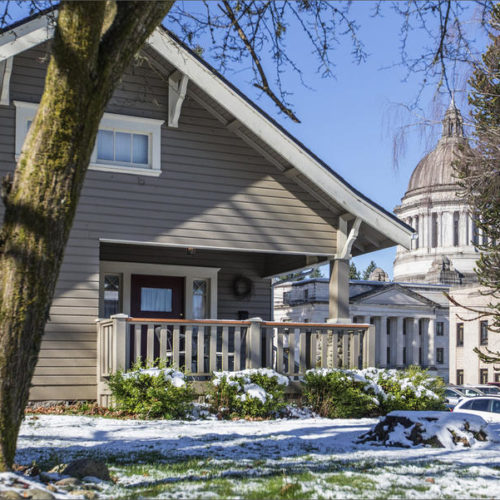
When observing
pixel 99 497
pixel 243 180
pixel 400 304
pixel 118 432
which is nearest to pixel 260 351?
pixel 243 180

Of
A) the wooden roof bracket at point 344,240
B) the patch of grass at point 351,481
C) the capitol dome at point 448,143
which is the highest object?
the capitol dome at point 448,143

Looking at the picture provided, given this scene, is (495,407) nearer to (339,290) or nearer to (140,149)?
(339,290)

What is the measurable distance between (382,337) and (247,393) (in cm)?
5202

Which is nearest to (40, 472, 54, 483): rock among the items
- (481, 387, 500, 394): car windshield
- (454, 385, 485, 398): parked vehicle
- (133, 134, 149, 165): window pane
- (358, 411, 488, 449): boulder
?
(358, 411, 488, 449): boulder

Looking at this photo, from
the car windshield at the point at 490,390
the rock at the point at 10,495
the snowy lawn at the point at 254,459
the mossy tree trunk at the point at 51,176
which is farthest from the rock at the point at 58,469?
the car windshield at the point at 490,390

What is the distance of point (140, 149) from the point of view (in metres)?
12.7

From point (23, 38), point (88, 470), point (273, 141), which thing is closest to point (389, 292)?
point (273, 141)

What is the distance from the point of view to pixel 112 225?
12.3m

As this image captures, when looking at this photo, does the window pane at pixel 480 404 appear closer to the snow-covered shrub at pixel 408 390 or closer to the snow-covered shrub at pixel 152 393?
the snow-covered shrub at pixel 408 390

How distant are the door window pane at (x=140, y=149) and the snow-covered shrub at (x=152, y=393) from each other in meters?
3.68

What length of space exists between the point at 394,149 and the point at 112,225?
512cm

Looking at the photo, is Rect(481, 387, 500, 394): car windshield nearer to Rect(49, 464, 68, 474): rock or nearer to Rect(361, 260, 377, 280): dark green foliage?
Rect(49, 464, 68, 474): rock

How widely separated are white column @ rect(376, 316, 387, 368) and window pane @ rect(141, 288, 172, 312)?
47378 mm

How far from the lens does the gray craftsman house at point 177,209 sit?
1188cm
